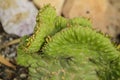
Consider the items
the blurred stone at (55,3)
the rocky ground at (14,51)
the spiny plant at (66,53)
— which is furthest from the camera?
the blurred stone at (55,3)

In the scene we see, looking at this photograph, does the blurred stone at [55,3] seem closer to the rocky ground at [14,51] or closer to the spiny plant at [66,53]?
the rocky ground at [14,51]

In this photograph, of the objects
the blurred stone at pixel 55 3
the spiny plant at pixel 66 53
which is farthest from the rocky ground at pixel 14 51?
the spiny plant at pixel 66 53

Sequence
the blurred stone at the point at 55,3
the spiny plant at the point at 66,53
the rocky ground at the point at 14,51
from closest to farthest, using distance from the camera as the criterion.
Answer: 1. the spiny plant at the point at 66,53
2. the rocky ground at the point at 14,51
3. the blurred stone at the point at 55,3

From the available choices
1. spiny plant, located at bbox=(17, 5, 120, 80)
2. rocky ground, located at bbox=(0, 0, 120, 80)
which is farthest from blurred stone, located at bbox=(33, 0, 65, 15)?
spiny plant, located at bbox=(17, 5, 120, 80)

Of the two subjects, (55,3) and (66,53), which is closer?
(66,53)

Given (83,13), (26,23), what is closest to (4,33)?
(26,23)

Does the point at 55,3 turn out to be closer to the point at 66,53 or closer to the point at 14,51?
the point at 14,51

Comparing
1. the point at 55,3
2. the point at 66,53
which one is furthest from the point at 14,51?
the point at 66,53
